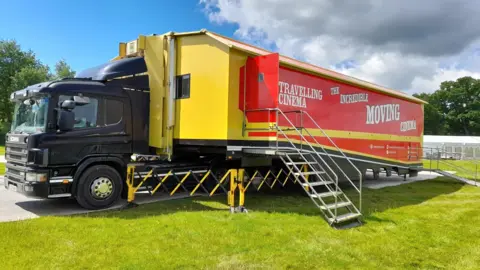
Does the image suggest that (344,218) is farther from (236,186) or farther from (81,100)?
(81,100)

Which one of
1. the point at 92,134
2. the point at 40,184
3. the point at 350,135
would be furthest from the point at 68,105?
the point at 350,135

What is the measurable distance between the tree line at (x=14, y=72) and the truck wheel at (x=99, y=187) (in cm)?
5093

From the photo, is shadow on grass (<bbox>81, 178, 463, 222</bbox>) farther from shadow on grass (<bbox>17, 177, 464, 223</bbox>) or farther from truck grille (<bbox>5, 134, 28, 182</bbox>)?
truck grille (<bbox>5, 134, 28, 182</bbox>)

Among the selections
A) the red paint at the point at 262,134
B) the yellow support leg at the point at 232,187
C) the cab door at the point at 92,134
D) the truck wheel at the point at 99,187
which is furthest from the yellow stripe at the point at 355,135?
the truck wheel at the point at 99,187

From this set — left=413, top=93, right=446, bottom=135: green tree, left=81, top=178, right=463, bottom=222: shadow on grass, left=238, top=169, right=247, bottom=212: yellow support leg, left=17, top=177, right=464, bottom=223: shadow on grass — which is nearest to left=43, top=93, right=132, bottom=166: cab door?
left=17, top=177, right=464, bottom=223: shadow on grass

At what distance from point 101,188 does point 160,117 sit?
2.22 metres

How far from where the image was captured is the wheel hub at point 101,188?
8484 mm

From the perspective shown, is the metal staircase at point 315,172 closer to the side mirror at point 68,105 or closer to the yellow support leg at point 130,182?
the yellow support leg at point 130,182

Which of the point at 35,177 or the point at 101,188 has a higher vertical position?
the point at 35,177

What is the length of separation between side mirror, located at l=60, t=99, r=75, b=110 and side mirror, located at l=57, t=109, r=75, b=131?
13 centimetres

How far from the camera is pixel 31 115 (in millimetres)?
8398

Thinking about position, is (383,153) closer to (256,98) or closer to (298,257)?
(256,98)

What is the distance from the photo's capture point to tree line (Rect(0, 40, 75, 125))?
176ft

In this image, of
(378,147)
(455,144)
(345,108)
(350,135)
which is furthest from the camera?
(455,144)
